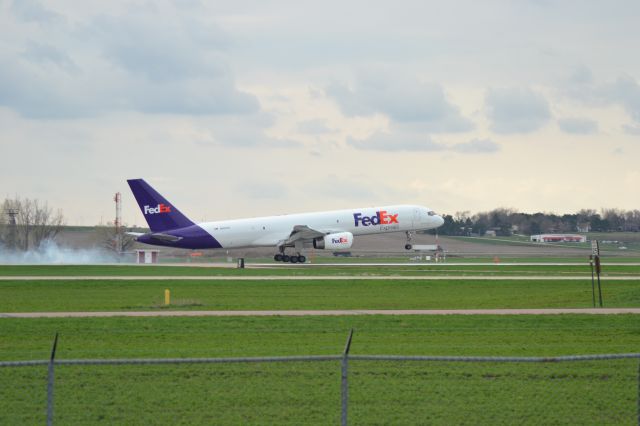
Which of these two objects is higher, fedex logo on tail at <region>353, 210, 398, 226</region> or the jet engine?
fedex logo on tail at <region>353, 210, 398, 226</region>

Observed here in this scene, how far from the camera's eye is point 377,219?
7631 cm

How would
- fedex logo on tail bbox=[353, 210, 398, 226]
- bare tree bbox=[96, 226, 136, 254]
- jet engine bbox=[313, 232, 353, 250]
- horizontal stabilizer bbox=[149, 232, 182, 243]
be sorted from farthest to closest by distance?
1. bare tree bbox=[96, 226, 136, 254]
2. fedex logo on tail bbox=[353, 210, 398, 226]
3. horizontal stabilizer bbox=[149, 232, 182, 243]
4. jet engine bbox=[313, 232, 353, 250]

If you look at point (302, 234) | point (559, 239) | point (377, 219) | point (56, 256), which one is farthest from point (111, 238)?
point (559, 239)

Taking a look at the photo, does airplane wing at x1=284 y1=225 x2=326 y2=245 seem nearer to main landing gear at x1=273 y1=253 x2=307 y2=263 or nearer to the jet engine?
the jet engine

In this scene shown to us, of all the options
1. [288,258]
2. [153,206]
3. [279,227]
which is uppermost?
[153,206]

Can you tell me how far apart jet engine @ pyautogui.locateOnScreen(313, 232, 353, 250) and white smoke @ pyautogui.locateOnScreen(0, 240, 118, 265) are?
87.4ft

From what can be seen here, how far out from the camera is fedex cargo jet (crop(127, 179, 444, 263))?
7325 centimetres
